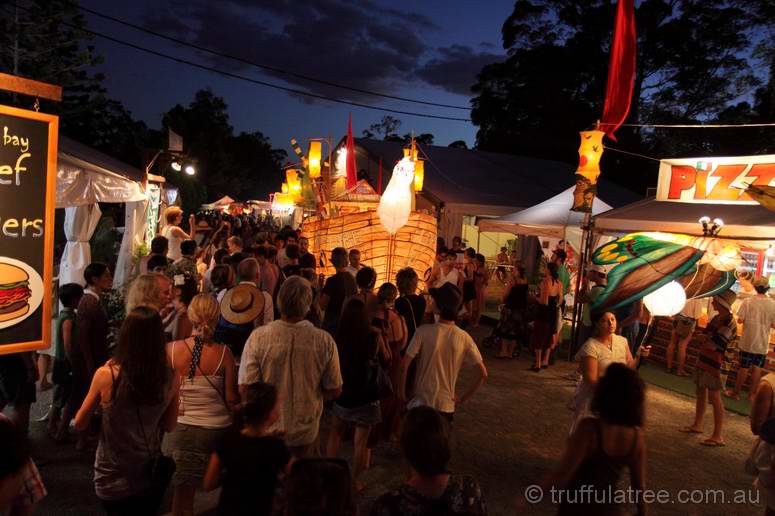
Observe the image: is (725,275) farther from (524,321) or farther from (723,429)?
(524,321)

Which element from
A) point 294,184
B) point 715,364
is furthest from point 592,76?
point 715,364

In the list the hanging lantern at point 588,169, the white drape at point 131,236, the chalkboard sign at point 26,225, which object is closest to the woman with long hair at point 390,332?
the chalkboard sign at point 26,225

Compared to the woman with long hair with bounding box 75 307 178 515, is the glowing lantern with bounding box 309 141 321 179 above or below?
above

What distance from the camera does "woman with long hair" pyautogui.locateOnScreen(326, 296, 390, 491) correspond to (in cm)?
389

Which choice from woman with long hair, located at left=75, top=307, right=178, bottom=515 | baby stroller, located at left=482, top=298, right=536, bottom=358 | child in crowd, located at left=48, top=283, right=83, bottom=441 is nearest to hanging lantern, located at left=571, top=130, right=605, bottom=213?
baby stroller, located at left=482, top=298, right=536, bottom=358

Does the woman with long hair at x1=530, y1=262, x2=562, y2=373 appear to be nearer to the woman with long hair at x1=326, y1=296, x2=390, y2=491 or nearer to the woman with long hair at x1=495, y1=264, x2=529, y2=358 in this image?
the woman with long hair at x1=495, y1=264, x2=529, y2=358

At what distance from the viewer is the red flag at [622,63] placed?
848cm

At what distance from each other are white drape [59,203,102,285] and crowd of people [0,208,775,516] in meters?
2.36

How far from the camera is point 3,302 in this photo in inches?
125

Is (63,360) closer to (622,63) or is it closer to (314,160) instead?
(622,63)

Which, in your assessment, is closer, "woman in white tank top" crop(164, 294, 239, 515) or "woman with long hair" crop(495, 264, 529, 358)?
"woman in white tank top" crop(164, 294, 239, 515)

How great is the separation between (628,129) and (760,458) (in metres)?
30.5

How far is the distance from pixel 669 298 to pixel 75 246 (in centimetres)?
733

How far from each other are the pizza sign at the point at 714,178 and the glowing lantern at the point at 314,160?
9073 mm
